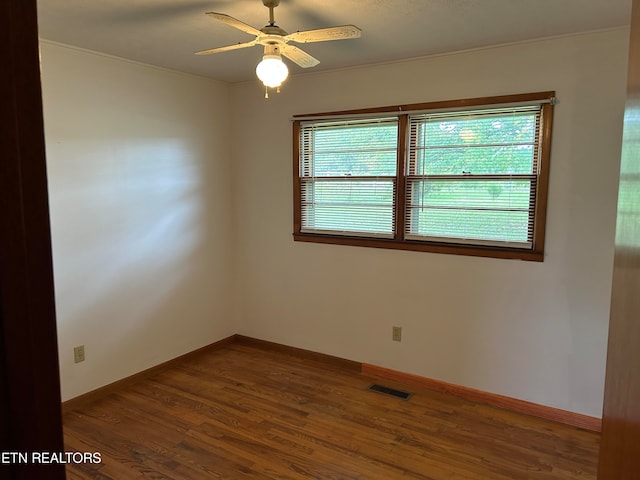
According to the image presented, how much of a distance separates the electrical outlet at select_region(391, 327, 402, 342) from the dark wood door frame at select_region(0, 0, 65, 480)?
10.4 feet

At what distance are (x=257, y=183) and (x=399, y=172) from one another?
141cm

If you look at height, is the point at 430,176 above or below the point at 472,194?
above

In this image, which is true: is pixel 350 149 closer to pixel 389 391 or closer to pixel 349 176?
pixel 349 176

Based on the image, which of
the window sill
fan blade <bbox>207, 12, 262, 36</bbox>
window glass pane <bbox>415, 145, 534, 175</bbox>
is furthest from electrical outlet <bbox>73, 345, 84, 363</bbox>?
window glass pane <bbox>415, 145, 534, 175</bbox>

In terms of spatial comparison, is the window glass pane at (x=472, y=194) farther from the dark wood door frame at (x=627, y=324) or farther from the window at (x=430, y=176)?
the dark wood door frame at (x=627, y=324)

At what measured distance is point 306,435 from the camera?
107 inches

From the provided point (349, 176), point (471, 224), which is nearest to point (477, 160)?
point (471, 224)

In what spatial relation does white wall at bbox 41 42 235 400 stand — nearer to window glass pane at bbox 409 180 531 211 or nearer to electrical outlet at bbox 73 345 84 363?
electrical outlet at bbox 73 345 84 363

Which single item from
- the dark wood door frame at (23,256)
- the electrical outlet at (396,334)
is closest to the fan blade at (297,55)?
the dark wood door frame at (23,256)

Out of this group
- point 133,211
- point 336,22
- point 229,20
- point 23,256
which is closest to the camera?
point 23,256

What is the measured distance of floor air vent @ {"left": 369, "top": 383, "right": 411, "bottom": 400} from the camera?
10.7ft

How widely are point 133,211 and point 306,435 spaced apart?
2104 millimetres

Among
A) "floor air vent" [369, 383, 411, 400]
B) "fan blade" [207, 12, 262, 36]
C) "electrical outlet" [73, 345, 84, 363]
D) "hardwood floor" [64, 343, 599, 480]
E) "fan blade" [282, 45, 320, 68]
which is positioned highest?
"fan blade" [207, 12, 262, 36]

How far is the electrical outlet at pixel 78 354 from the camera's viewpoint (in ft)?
10.0
